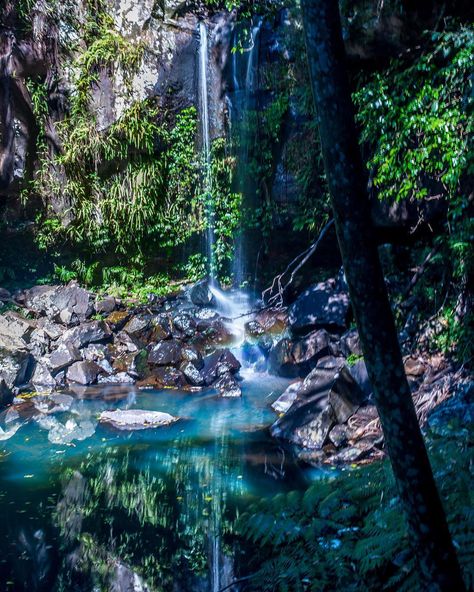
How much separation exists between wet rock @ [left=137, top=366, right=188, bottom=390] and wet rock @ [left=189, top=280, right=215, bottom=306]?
2.18m

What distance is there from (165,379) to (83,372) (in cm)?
156

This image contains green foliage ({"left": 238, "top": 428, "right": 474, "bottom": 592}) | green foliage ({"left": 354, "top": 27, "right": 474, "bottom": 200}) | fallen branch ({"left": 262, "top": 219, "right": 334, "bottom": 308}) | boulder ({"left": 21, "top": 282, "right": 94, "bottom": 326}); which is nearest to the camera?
green foliage ({"left": 238, "top": 428, "right": 474, "bottom": 592})

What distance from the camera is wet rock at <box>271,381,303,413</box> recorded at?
24.8 ft

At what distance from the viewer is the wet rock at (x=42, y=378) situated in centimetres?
942

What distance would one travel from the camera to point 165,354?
32.0 feet

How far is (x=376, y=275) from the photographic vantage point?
187cm

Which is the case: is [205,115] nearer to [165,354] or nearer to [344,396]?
[165,354]

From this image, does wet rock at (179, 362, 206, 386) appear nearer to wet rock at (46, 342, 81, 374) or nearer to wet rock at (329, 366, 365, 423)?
wet rock at (46, 342, 81, 374)

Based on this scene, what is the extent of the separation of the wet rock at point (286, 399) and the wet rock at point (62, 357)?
4.29 meters

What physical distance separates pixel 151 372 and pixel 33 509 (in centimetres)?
485

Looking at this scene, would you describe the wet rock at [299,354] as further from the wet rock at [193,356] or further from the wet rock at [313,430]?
the wet rock at [313,430]

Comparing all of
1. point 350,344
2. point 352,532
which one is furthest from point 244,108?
point 352,532

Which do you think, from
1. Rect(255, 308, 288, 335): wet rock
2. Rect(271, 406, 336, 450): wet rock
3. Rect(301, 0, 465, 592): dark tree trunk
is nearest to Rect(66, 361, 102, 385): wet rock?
Rect(255, 308, 288, 335): wet rock

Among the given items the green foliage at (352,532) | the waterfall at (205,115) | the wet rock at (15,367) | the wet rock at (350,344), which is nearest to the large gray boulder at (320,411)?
the wet rock at (350,344)
